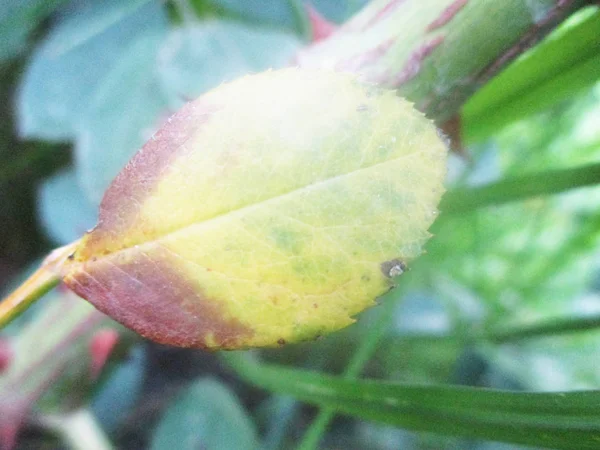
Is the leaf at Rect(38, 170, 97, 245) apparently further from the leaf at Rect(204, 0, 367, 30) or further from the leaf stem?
the leaf stem

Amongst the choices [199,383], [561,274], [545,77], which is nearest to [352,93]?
[545,77]

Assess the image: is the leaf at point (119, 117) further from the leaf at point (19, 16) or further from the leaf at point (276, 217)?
the leaf at point (276, 217)

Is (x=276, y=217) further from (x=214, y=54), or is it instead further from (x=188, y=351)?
(x=188, y=351)

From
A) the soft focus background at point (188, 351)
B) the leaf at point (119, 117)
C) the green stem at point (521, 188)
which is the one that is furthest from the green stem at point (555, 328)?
the leaf at point (119, 117)

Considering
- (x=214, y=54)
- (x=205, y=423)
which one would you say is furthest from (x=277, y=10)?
(x=205, y=423)

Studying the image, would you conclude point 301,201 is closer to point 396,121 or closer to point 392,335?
point 396,121

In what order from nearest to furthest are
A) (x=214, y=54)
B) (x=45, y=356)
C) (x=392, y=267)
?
1. (x=392, y=267)
2. (x=45, y=356)
3. (x=214, y=54)
